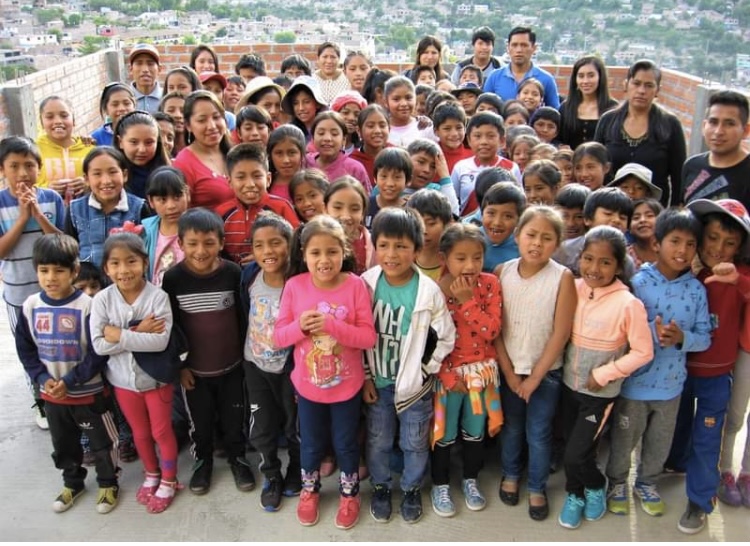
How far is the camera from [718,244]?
2.47m

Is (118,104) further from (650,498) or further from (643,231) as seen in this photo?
(650,498)

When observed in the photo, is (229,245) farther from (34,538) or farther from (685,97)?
(685,97)

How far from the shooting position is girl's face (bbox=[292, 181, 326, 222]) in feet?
9.87

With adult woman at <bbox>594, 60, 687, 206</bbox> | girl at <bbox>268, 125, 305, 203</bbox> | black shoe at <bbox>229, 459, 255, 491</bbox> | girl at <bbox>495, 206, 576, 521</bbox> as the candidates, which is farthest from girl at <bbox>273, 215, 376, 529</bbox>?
adult woman at <bbox>594, 60, 687, 206</bbox>

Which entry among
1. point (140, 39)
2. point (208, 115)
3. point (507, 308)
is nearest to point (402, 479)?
point (507, 308)

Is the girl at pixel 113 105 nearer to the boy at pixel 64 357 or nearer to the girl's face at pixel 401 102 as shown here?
the boy at pixel 64 357

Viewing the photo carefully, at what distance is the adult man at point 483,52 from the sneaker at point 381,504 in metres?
4.32

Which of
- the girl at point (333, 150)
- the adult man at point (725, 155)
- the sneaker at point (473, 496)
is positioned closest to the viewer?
the sneaker at point (473, 496)

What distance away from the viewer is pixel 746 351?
2551 mm

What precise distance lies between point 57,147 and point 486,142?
93.4 inches

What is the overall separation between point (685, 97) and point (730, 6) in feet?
3.23

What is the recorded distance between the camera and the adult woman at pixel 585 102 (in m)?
4.41

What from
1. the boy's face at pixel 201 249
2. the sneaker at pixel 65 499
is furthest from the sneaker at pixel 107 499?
the boy's face at pixel 201 249

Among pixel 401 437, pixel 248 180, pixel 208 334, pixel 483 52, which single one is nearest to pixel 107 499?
pixel 208 334
